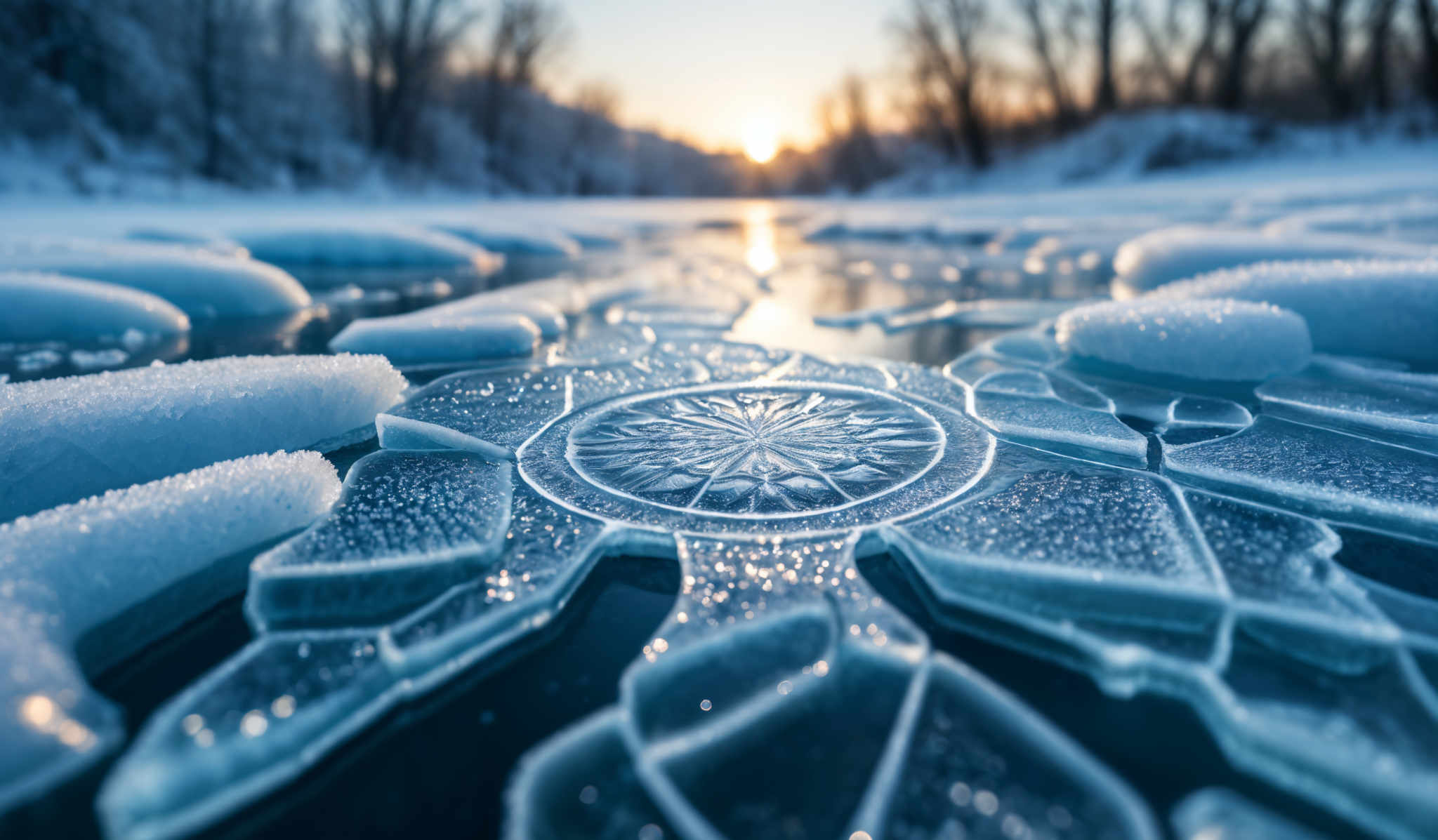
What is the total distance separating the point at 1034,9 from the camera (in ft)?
54.8

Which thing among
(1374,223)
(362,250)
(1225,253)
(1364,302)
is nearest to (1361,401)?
(1364,302)

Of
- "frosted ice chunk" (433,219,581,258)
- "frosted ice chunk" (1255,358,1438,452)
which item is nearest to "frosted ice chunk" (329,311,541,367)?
"frosted ice chunk" (1255,358,1438,452)

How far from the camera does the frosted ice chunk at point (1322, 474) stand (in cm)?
97

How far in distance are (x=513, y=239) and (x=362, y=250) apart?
116 cm

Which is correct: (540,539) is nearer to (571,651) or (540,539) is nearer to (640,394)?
(571,651)

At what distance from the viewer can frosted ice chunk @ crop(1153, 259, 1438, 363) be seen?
5.60ft

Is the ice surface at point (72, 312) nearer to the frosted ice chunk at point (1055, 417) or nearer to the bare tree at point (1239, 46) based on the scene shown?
the frosted ice chunk at point (1055, 417)

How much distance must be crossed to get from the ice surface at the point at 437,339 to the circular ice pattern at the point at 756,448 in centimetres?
64

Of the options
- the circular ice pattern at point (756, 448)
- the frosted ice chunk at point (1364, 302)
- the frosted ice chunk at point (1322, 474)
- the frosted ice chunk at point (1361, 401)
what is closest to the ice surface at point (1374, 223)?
the frosted ice chunk at point (1364, 302)

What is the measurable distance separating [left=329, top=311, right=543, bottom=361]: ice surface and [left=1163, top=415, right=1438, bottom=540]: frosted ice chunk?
1484mm

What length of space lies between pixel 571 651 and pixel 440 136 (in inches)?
821

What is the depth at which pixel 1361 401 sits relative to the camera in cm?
143

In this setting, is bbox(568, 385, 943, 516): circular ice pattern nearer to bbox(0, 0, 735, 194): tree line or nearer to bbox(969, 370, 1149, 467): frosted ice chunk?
bbox(969, 370, 1149, 467): frosted ice chunk

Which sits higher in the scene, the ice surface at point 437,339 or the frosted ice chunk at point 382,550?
the ice surface at point 437,339
